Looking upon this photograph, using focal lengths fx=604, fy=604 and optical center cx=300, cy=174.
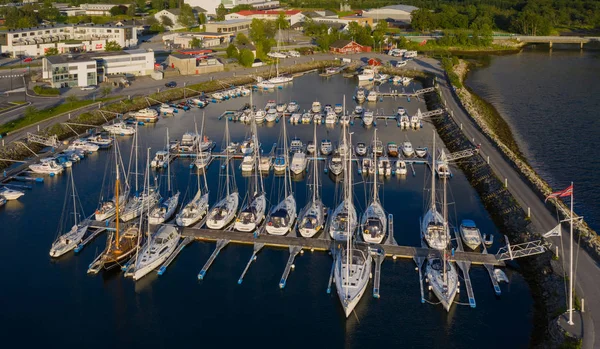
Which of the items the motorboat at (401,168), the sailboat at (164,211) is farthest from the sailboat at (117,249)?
the motorboat at (401,168)

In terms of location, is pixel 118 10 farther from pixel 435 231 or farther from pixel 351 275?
pixel 351 275

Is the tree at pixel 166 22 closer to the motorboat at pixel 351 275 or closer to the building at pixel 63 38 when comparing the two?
the building at pixel 63 38

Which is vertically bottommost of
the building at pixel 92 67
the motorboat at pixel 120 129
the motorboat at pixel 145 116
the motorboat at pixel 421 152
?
the motorboat at pixel 421 152

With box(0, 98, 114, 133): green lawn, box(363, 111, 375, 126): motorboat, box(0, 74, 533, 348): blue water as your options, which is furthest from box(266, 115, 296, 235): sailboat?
box(0, 98, 114, 133): green lawn

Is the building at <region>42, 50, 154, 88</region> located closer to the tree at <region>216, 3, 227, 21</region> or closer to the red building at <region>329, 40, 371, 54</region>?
the red building at <region>329, 40, 371, 54</region>

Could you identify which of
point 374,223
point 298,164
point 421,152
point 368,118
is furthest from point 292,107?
point 374,223

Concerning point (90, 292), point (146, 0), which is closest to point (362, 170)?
point (90, 292)
